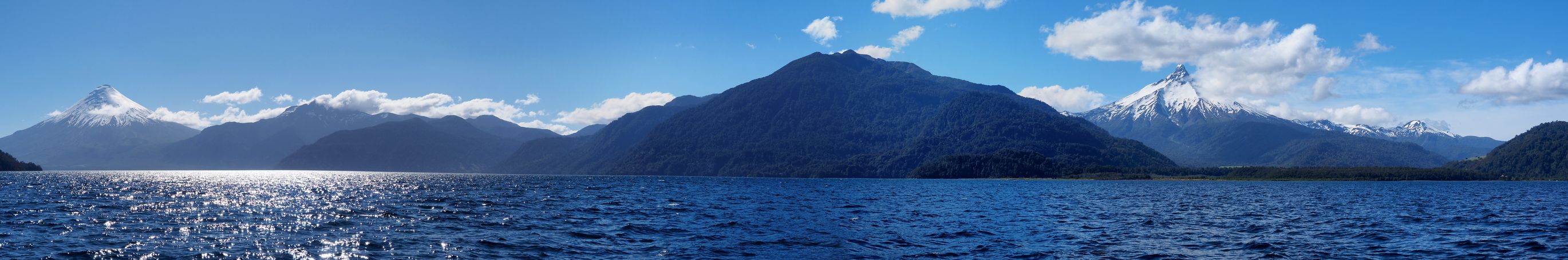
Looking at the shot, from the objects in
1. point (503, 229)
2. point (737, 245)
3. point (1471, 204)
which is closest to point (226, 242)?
point (503, 229)

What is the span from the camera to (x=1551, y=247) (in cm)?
4278

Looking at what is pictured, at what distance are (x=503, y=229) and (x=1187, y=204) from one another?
75.8 m

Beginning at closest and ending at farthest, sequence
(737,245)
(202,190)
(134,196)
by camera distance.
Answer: (737,245), (134,196), (202,190)

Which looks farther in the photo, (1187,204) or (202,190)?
(202,190)

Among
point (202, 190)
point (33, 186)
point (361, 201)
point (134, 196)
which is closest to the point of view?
point (361, 201)

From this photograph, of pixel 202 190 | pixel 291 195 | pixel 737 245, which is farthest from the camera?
pixel 202 190

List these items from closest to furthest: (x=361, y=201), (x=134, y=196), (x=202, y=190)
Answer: (x=361, y=201), (x=134, y=196), (x=202, y=190)

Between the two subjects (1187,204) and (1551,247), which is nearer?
(1551,247)

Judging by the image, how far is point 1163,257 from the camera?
127 feet

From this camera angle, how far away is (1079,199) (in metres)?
107

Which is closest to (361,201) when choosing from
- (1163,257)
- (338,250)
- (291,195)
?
(291,195)

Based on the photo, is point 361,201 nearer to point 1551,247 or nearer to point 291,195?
point 291,195

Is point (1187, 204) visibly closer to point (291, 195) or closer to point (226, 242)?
point (226, 242)

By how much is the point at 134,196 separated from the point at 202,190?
2228 cm
